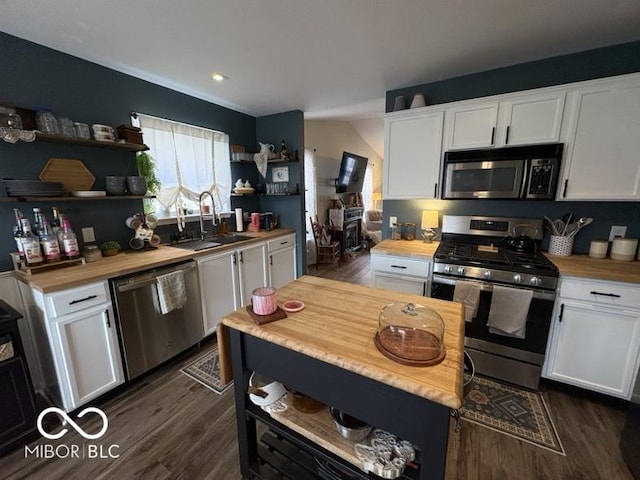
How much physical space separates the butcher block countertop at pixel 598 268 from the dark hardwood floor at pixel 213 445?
0.94m

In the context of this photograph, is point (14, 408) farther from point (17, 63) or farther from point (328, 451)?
point (17, 63)

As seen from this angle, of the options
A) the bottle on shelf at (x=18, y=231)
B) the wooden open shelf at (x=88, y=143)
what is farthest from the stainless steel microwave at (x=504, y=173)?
the bottle on shelf at (x=18, y=231)

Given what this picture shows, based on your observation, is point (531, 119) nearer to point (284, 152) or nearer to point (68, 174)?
point (284, 152)

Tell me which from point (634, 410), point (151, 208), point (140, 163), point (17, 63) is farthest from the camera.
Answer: point (151, 208)

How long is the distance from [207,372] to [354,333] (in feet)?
5.95

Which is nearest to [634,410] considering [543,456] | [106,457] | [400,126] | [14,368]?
[543,456]

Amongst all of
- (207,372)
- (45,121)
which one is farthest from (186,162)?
(207,372)

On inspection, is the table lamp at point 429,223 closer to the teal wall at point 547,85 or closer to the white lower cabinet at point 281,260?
the teal wall at point 547,85

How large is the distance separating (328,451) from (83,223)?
8.30ft

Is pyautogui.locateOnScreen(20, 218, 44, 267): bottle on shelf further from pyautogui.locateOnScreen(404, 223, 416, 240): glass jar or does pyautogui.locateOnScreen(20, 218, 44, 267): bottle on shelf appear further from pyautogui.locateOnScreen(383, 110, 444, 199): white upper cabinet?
pyautogui.locateOnScreen(404, 223, 416, 240): glass jar

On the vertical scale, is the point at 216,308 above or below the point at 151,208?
below

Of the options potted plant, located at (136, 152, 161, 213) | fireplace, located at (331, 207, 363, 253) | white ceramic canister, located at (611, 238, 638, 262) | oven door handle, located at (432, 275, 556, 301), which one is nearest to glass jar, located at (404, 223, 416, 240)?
oven door handle, located at (432, 275, 556, 301)

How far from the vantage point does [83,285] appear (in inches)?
67.2

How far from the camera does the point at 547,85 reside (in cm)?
224
